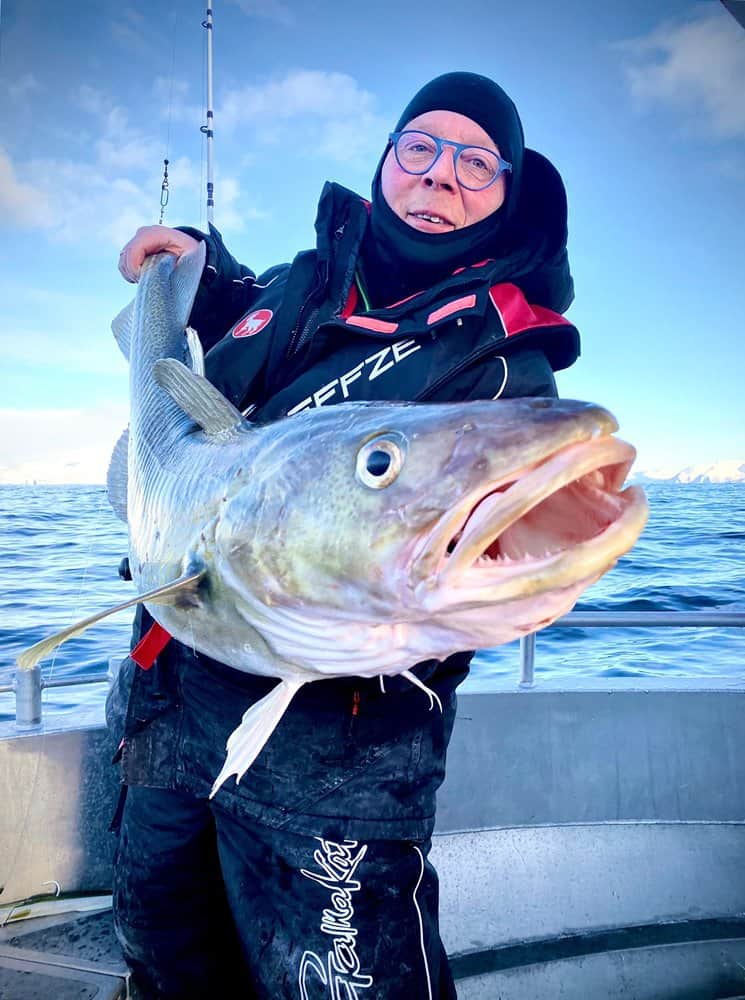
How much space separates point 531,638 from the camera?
367cm

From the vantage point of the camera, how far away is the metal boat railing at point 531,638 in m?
3.11

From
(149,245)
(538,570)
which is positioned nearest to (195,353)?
(149,245)

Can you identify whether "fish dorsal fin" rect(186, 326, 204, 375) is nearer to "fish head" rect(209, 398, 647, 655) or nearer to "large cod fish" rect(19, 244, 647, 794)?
"large cod fish" rect(19, 244, 647, 794)

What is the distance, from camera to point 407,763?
2074 millimetres

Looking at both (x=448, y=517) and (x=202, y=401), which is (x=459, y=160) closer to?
(x=202, y=401)

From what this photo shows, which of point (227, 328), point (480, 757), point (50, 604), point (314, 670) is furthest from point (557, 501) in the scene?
point (50, 604)

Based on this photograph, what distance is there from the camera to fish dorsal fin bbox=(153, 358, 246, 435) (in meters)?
2.02

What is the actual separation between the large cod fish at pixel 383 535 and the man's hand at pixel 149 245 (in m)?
1.25

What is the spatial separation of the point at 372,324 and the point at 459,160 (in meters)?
0.75

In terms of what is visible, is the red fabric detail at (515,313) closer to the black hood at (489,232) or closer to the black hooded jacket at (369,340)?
the black hooded jacket at (369,340)

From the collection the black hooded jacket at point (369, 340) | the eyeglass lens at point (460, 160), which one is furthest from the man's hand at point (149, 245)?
the eyeglass lens at point (460, 160)

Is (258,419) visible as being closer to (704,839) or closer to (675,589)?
(704,839)

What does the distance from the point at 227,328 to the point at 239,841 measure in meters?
1.93

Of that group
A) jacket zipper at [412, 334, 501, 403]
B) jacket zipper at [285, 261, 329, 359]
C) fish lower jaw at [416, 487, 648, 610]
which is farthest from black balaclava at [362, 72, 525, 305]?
fish lower jaw at [416, 487, 648, 610]
